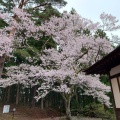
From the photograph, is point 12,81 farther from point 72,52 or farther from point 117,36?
point 117,36

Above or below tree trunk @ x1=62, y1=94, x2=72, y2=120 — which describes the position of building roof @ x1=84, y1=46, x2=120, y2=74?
above

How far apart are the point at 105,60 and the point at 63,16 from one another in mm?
7097

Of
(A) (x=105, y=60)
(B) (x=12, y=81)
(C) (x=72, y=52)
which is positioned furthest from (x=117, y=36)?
(B) (x=12, y=81)

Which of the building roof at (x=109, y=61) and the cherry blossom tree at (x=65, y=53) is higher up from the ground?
the cherry blossom tree at (x=65, y=53)

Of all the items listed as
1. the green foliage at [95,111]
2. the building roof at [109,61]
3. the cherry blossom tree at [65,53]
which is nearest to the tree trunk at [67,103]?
the cherry blossom tree at [65,53]

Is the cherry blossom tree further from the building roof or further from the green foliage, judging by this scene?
the building roof

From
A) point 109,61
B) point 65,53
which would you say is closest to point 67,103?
point 65,53

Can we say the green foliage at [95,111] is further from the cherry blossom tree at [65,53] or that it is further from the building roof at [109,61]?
the building roof at [109,61]

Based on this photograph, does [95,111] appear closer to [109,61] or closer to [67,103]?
[67,103]

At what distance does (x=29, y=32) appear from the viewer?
357 inches

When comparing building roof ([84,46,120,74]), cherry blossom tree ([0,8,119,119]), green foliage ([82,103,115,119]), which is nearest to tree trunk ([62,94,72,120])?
cherry blossom tree ([0,8,119,119])

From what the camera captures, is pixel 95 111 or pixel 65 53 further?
pixel 95 111

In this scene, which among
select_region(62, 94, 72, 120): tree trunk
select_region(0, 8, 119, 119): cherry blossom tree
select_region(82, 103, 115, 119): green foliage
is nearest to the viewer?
select_region(0, 8, 119, 119): cherry blossom tree

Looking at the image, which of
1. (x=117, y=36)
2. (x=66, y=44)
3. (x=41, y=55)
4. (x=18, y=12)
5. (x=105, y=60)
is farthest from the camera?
(x=41, y=55)
